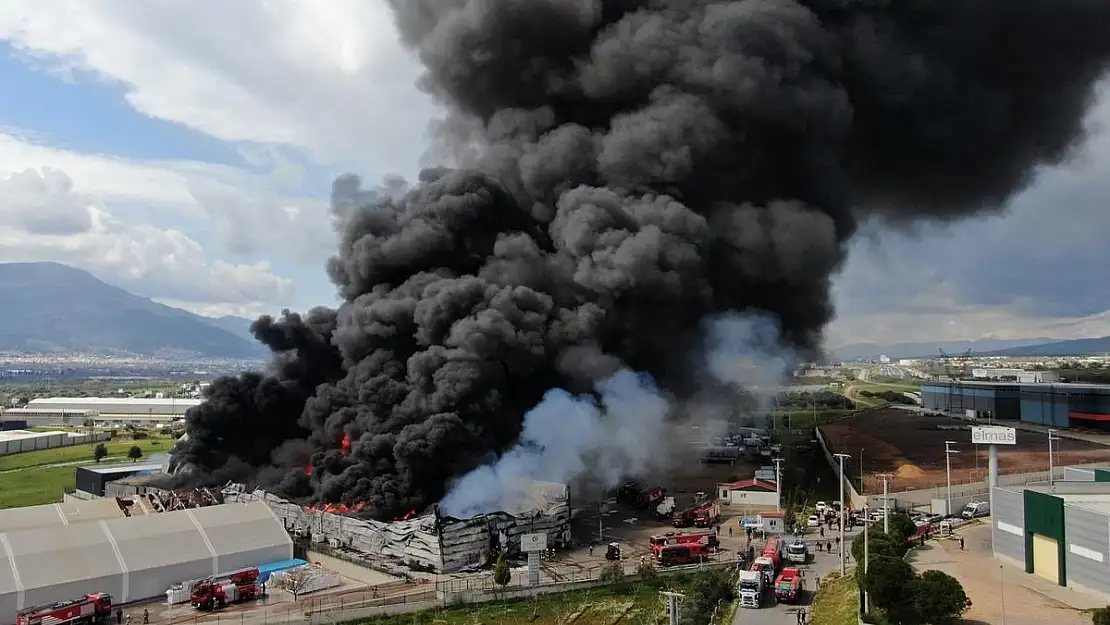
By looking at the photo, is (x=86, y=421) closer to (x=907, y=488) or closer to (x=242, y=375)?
(x=242, y=375)

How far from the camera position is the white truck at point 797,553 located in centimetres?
3106

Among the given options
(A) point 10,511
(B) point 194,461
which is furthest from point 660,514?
(A) point 10,511

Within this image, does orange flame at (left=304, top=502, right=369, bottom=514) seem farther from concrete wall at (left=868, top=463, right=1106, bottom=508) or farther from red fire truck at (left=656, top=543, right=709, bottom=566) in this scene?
concrete wall at (left=868, top=463, right=1106, bottom=508)

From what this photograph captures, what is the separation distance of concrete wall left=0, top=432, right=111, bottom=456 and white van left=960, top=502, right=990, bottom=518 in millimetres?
79148

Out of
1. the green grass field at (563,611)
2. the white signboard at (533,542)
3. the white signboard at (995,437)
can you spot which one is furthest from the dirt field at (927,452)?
the white signboard at (533,542)

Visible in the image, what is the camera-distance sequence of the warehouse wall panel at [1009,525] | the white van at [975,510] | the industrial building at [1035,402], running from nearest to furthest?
the warehouse wall panel at [1009,525]
the white van at [975,510]
the industrial building at [1035,402]

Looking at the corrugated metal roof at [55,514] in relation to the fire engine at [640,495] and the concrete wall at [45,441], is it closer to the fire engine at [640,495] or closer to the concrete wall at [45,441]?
the fire engine at [640,495]

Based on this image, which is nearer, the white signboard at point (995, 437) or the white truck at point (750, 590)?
the white truck at point (750, 590)

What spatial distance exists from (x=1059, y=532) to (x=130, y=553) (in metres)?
31.6

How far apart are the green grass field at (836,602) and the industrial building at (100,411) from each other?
3787 inches

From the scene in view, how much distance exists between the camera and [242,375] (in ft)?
153

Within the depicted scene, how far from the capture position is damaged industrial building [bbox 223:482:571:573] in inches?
1173

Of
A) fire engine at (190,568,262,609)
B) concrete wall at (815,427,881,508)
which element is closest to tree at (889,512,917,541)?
concrete wall at (815,427,881,508)

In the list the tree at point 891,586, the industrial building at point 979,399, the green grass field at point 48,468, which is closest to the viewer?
the tree at point 891,586
